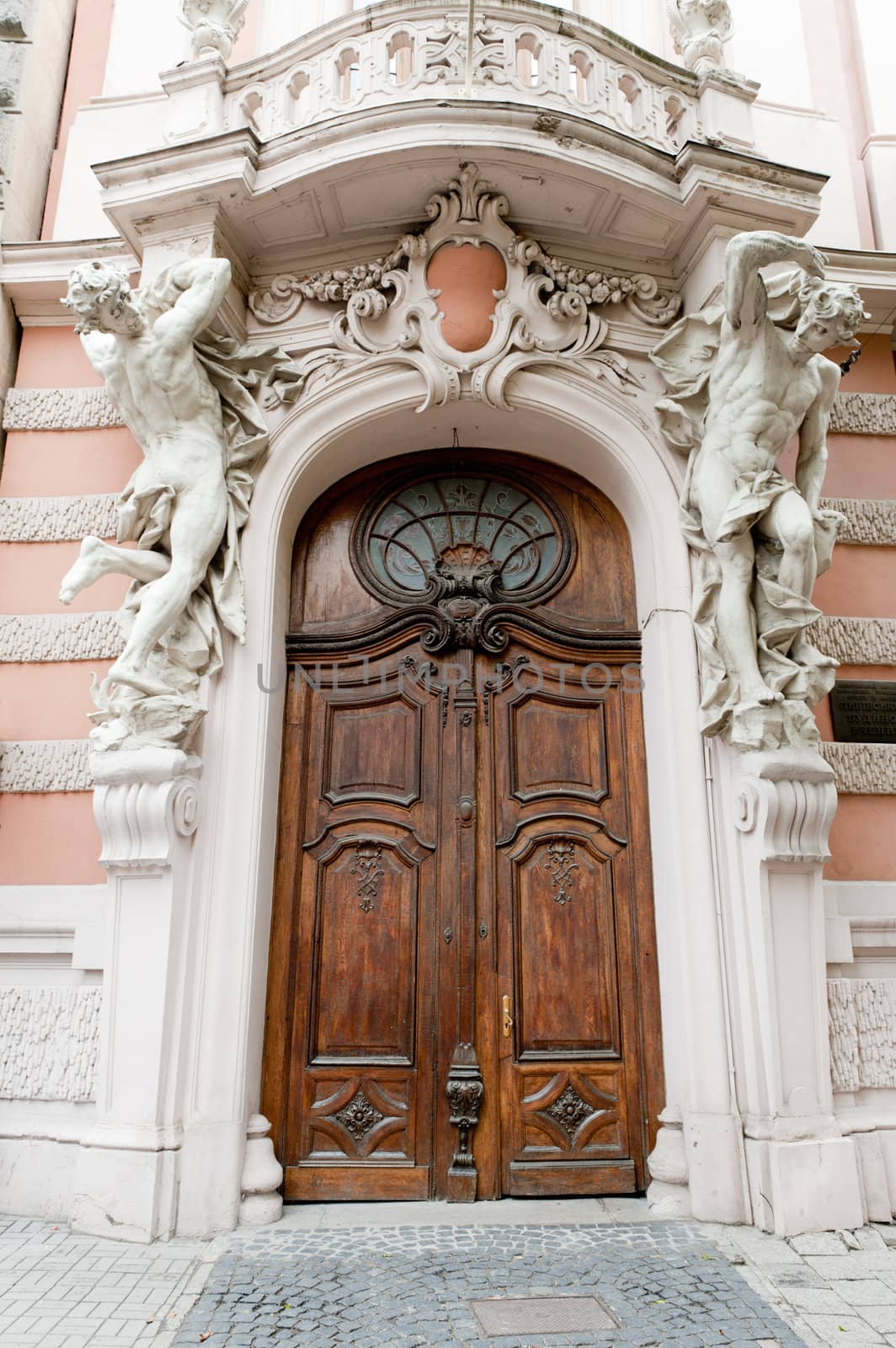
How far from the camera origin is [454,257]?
15.8 ft

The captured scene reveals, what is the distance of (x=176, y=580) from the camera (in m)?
4.15

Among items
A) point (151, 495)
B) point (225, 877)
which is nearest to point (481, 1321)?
point (225, 877)

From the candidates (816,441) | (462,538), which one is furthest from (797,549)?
(462,538)

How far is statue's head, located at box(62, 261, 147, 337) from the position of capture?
13.1 ft

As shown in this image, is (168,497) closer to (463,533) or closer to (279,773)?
(279,773)

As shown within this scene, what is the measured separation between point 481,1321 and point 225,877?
1.95 m

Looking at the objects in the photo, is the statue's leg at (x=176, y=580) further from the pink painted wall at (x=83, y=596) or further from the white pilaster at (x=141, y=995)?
the pink painted wall at (x=83, y=596)

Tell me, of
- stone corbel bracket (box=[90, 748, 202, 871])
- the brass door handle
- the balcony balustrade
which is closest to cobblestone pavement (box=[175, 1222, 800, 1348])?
the brass door handle

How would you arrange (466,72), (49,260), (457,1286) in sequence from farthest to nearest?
Answer: (49,260)
(466,72)
(457,1286)

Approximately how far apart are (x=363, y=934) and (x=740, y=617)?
2.27 metres

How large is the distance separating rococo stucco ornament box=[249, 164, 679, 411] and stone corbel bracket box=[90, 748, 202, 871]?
2140mm

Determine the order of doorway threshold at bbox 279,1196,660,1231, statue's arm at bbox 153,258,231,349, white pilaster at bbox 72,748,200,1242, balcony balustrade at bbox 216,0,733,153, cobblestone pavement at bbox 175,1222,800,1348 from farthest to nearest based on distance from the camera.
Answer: balcony balustrade at bbox 216,0,733,153
statue's arm at bbox 153,258,231,349
doorway threshold at bbox 279,1196,660,1231
white pilaster at bbox 72,748,200,1242
cobblestone pavement at bbox 175,1222,800,1348

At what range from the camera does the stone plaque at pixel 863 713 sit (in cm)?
470

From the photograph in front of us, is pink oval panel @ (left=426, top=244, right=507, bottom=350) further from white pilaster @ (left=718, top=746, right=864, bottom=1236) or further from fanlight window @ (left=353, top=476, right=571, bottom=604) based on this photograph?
white pilaster @ (left=718, top=746, right=864, bottom=1236)
